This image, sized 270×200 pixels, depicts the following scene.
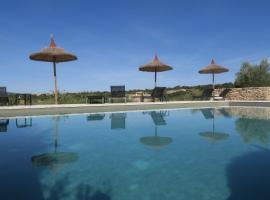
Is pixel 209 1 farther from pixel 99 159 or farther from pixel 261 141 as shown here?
pixel 99 159

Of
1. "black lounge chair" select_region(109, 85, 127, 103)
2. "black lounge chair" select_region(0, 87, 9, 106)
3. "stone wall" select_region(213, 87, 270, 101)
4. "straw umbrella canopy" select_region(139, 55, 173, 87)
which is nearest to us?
"black lounge chair" select_region(0, 87, 9, 106)

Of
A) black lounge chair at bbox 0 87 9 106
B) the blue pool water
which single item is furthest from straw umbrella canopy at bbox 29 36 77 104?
the blue pool water

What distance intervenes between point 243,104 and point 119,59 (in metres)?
14.1

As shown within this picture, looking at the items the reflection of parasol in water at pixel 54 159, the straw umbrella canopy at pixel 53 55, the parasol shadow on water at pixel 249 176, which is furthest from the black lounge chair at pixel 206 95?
the reflection of parasol in water at pixel 54 159

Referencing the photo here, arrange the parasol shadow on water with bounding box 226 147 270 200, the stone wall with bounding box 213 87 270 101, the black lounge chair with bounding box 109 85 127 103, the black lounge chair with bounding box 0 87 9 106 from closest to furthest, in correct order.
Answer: the parasol shadow on water with bounding box 226 147 270 200 < the black lounge chair with bounding box 0 87 9 106 < the black lounge chair with bounding box 109 85 127 103 < the stone wall with bounding box 213 87 270 101

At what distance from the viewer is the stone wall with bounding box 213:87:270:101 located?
14.6 meters

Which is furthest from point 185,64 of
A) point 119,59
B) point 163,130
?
point 163,130

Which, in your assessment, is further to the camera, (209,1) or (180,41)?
(180,41)

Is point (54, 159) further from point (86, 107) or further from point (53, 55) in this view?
point (53, 55)

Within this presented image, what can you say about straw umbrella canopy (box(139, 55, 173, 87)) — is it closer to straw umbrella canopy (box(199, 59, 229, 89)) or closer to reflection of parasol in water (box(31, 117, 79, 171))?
straw umbrella canopy (box(199, 59, 229, 89))

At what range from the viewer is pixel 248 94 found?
15.3 meters

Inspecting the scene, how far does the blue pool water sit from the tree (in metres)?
19.3

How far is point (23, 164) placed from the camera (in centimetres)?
358

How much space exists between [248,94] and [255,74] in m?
11.2
